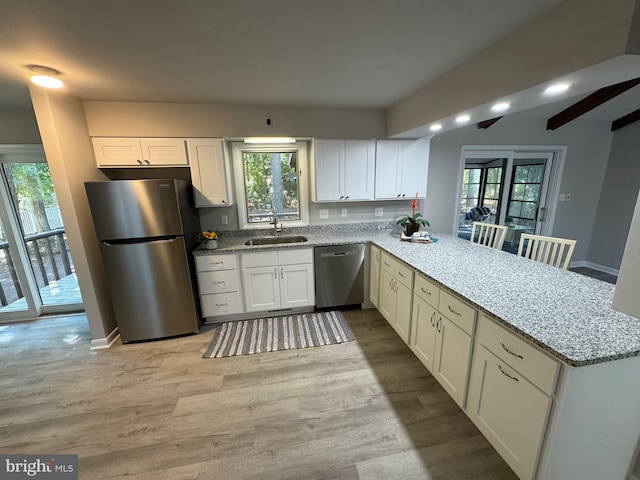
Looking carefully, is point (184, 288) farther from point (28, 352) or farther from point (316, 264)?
point (28, 352)

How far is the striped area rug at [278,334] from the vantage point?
2467 mm

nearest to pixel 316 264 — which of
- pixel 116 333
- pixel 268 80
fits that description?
pixel 268 80

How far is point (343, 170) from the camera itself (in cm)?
305

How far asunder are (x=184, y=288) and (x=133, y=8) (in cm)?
216

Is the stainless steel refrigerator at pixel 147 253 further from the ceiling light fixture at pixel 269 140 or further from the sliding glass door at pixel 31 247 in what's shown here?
the sliding glass door at pixel 31 247

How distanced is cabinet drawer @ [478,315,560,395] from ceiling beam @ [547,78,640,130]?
3.12m

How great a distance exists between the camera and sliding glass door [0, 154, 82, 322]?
2.90 metres

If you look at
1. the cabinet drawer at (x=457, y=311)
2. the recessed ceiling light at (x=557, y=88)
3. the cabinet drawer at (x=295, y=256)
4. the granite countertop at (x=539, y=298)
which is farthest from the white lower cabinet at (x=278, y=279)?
the recessed ceiling light at (x=557, y=88)

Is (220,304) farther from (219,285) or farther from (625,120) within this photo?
(625,120)

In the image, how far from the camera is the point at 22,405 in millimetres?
1896

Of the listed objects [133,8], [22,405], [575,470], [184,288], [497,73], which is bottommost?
[22,405]

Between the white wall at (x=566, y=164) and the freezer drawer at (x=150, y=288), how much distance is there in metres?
3.24

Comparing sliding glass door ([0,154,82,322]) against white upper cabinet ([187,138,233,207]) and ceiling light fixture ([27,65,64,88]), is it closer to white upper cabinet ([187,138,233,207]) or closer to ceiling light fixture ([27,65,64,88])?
ceiling light fixture ([27,65,64,88])

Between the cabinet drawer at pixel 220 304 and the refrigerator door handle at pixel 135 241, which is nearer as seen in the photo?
the refrigerator door handle at pixel 135 241
